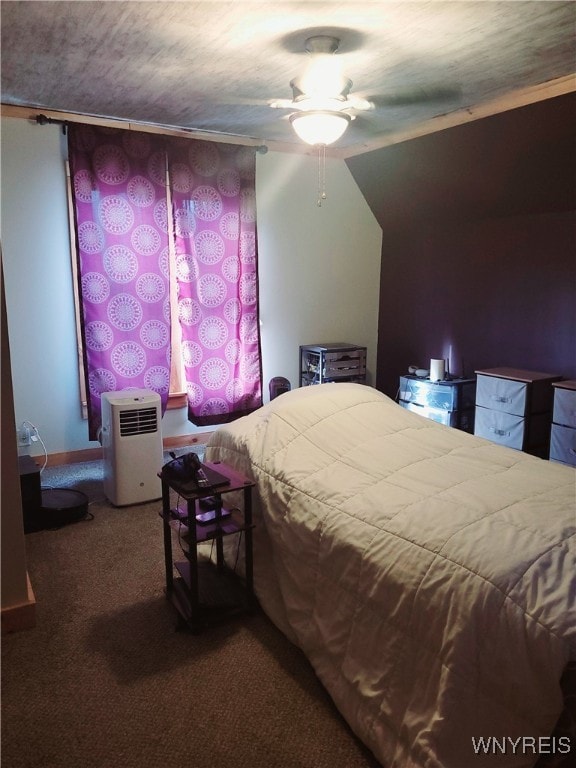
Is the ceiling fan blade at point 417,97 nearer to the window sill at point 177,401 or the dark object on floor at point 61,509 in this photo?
the window sill at point 177,401

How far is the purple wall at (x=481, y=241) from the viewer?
3.40 metres

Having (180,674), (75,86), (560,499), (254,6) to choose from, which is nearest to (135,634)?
(180,674)

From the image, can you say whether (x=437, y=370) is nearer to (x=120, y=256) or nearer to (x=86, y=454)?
(x=120, y=256)

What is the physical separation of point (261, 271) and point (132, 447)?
190 cm

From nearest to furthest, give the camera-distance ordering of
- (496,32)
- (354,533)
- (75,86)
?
(354,533) → (496,32) → (75,86)

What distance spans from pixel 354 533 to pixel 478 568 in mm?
427

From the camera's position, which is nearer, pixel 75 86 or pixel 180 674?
pixel 180 674

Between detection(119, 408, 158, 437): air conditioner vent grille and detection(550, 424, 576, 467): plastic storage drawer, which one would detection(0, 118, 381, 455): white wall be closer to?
detection(119, 408, 158, 437): air conditioner vent grille

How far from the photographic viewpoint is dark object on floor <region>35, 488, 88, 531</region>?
Answer: 3.04 m

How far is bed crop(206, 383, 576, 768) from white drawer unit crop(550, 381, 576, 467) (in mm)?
1214

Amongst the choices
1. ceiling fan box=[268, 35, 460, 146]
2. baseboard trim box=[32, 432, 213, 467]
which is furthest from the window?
ceiling fan box=[268, 35, 460, 146]

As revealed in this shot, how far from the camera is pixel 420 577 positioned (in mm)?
1575

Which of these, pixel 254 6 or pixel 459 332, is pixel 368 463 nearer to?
pixel 254 6

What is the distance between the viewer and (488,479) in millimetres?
2023
